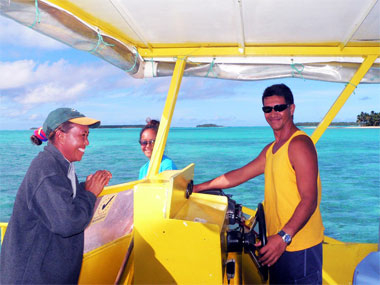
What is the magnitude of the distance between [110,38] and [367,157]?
42.8 meters

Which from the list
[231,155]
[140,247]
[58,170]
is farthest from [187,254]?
[231,155]

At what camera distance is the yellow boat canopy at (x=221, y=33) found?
2.24 metres

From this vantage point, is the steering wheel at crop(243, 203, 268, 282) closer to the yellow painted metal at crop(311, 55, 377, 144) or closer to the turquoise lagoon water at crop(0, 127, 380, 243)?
the yellow painted metal at crop(311, 55, 377, 144)

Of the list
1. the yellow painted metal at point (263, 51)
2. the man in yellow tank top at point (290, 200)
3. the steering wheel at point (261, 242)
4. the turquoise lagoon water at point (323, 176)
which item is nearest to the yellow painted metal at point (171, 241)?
the steering wheel at point (261, 242)

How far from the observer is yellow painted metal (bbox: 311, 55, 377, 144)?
319cm

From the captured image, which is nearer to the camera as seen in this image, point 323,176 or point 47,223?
point 47,223

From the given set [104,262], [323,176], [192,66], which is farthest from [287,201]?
[323,176]

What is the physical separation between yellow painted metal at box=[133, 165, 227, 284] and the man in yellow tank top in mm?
304

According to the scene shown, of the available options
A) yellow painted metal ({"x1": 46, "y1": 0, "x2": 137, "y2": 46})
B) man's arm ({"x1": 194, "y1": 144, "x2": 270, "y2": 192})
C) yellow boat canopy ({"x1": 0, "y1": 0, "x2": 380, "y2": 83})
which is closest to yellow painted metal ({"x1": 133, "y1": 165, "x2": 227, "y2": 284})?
man's arm ({"x1": 194, "y1": 144, "x2": 270, "y2": 192})

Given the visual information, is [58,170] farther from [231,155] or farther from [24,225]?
[231,155]

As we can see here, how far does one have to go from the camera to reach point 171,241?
199 centimetres

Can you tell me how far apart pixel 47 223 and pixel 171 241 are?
752mm

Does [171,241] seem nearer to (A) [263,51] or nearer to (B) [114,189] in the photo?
(B) [114,189]

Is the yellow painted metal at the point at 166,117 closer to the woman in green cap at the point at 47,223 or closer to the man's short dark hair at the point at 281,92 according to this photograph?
the man's short dark hair at the point at 281,92
